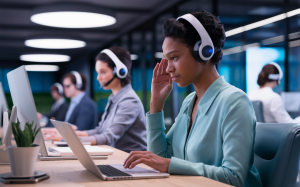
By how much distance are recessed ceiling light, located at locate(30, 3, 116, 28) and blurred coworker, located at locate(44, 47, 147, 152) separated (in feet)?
9.72

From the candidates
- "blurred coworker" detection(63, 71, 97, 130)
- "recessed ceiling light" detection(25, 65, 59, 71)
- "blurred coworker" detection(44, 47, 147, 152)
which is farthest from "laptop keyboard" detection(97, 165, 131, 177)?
"recessed ceiling light" detection(25, 65, 59, 71)

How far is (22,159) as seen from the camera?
1018mm

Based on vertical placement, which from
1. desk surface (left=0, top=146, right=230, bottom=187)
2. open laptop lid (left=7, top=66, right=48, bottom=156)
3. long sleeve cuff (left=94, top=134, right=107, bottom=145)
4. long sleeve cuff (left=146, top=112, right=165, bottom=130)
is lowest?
long sleeve cuff (left=94, top=134, right=107, bottom=145)

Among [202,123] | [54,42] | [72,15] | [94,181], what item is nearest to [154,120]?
[202,123]

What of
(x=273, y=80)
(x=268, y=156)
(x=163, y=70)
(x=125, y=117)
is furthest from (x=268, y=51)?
(x=268, y=156)

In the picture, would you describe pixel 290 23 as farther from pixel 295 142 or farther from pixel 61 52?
pixel 61 52

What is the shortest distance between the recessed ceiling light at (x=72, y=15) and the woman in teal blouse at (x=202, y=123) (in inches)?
161

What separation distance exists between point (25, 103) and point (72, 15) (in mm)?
4472

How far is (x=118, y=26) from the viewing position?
859 cm

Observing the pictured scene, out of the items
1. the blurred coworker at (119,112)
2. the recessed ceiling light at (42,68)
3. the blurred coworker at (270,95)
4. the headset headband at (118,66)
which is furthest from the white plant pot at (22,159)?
the recessed ceiling light at (42,68)

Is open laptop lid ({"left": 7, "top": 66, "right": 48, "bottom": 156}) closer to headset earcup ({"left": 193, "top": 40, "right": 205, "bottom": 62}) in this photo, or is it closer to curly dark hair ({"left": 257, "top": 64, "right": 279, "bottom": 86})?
headset earcup ({"left": 193, "top": 40, "right": 205, "bottom": 62})

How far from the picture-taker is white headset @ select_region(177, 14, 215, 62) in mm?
1354

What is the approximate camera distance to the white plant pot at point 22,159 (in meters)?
1.01

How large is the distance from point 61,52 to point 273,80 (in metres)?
9.55
